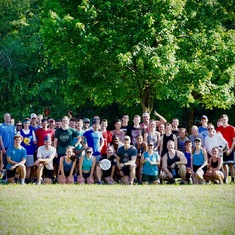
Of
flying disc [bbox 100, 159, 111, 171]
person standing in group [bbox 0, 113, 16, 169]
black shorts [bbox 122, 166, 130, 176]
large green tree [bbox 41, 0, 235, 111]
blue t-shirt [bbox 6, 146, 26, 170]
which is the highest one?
large green tree [bbox 41, 0, 235, 111]

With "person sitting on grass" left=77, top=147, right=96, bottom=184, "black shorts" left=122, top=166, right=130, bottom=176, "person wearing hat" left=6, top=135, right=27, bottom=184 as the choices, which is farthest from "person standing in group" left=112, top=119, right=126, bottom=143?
"person wearing hat" left=6, top=135, right=27, bottom=184

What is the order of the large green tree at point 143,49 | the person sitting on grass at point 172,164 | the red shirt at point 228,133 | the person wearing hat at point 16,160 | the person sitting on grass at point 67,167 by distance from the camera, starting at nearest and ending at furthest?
1. the person wearing hat at point 16,160
2. the person sitting on grass at point 67,167
3. the person sitting on grass at point 172,164
4. the red shirt at point 228,133
5. the large green tree at point 143,49

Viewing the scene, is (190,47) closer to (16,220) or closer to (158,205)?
(158,205)

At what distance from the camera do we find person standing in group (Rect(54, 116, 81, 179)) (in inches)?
749

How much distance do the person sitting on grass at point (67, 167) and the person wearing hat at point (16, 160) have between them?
97 centimetres

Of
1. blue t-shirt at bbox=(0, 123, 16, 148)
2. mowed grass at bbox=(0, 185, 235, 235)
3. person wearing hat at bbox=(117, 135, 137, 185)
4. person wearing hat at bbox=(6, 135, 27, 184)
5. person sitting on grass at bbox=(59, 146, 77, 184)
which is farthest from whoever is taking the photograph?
blue t-shirt at bbox=(0, 123, 16, 148)

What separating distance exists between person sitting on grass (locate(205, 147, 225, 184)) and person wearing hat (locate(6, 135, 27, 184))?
15.5 feet

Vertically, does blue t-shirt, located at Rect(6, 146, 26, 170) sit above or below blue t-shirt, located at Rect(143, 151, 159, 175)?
above

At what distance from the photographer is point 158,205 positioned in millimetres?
13984

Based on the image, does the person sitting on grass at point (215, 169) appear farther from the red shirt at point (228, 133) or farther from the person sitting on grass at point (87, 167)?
the person sitting on grass at point (87, 167)

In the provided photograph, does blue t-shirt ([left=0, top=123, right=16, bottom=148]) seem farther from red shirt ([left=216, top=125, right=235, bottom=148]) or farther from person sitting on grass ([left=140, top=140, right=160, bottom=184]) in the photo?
red shirt ([left=216, top=125, right=235, bottom=148])

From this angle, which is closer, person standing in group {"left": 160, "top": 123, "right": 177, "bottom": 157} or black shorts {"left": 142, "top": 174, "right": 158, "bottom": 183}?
black shorts {"left": 142, "top": 174, "right": 158, "bottom": 183}

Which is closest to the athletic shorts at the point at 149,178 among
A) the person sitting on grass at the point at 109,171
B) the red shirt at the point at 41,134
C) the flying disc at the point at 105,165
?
the person sitting on grass at the point at 109,171

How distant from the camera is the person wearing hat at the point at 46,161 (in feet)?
60.5
